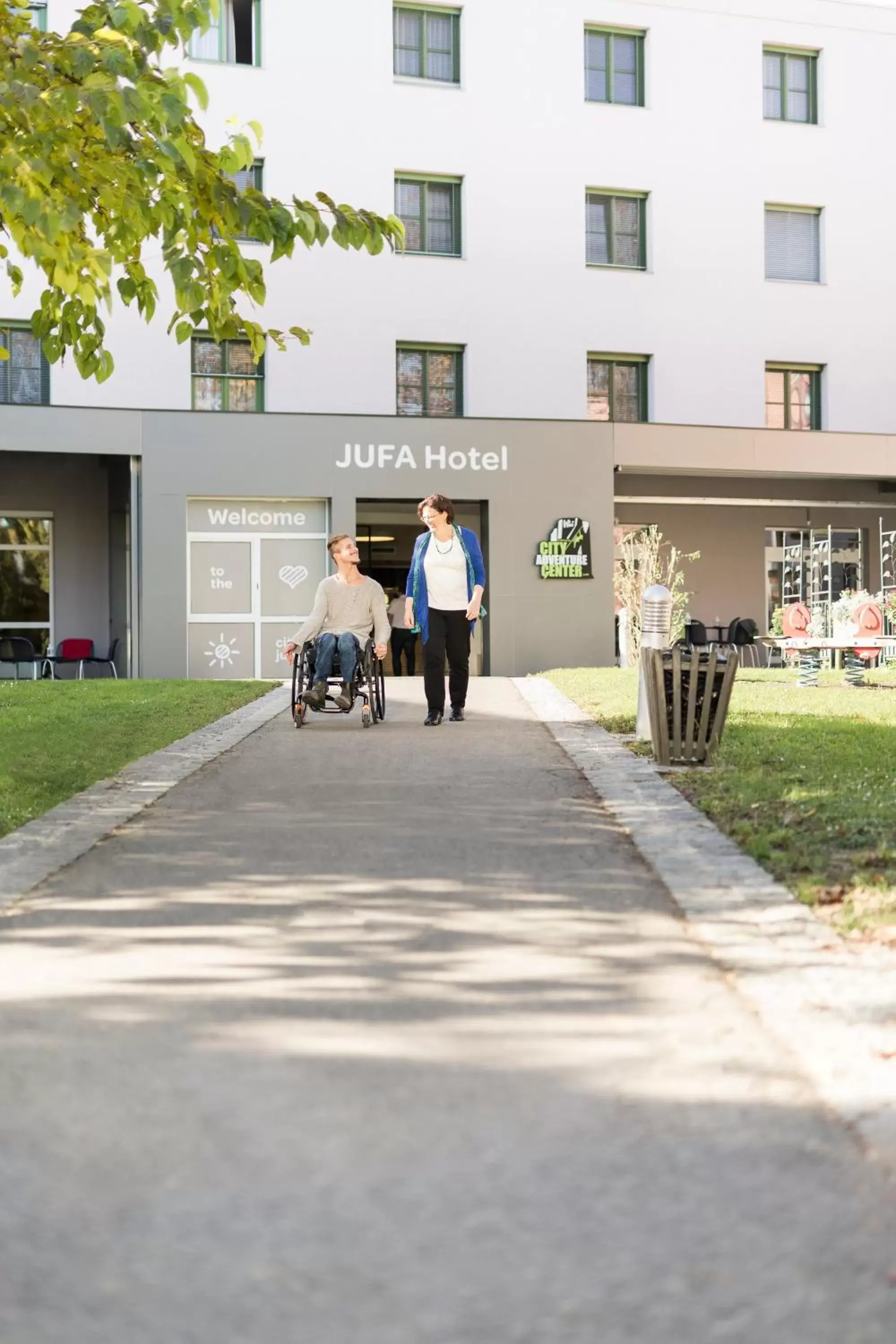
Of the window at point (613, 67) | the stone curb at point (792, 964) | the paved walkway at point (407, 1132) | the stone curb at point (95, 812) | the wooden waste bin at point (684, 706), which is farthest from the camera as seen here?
the window at point (613, 67)

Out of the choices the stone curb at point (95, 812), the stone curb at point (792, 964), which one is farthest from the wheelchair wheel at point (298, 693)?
the stone curb at point (792, 964)

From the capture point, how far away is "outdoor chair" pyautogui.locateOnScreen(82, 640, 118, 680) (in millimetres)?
26969

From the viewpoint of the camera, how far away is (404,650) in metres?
29.4

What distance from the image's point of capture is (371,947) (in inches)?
181

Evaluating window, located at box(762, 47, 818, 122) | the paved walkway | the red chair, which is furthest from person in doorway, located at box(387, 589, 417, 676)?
the paved walkway

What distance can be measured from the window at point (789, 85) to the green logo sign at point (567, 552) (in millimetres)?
9829

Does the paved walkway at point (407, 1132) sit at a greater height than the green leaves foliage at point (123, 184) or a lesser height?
lesser

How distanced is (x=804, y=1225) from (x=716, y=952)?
1.95 metres

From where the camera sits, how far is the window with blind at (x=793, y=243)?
97.5ft

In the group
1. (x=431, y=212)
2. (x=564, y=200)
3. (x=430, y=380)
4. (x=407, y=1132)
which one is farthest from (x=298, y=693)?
(x=564, y=200)

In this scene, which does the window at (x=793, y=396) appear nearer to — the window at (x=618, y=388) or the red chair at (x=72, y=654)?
the window at (x=618, y=388)

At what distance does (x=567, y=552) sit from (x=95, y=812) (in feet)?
63.2

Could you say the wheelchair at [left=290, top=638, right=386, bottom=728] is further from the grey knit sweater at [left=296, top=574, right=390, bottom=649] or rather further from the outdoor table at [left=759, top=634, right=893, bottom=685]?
the outdoor table at [left=759, top=634, right=893, bottom=685]

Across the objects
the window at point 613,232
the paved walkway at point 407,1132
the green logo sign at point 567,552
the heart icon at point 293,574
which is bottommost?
the paved walkway at point 407,1132
